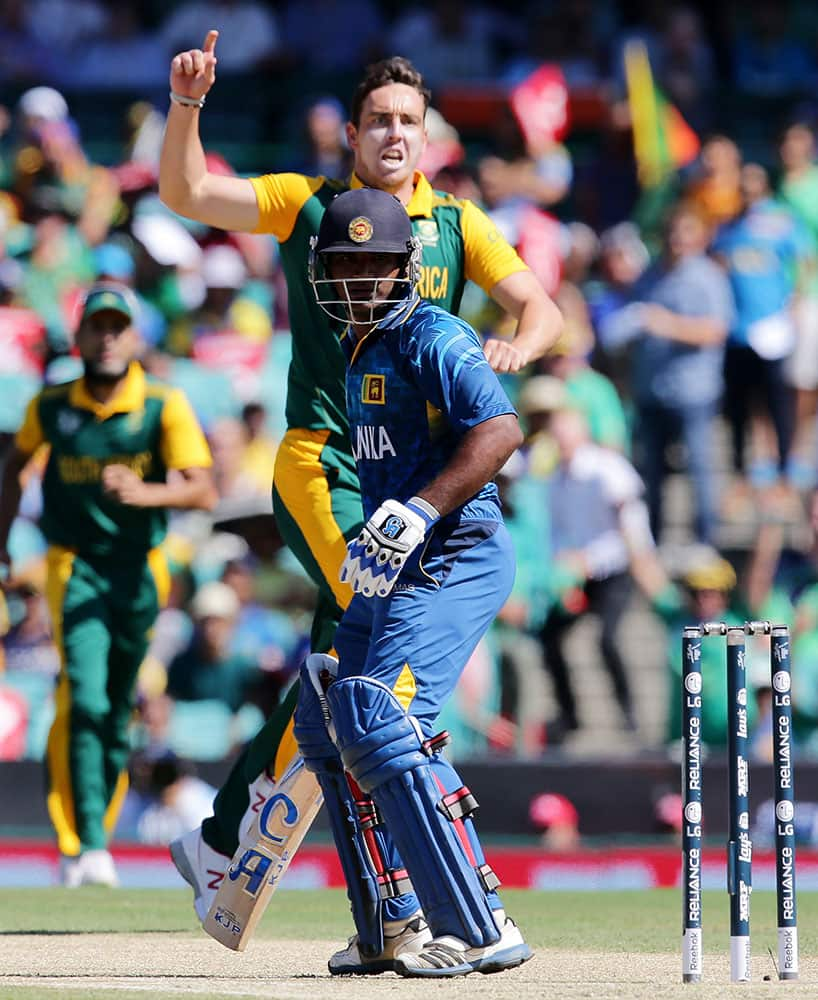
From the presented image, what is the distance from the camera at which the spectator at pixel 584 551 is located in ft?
38.1

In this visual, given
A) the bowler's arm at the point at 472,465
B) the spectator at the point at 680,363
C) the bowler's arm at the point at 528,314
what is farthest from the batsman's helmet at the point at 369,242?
the spectator at the point at 680,363

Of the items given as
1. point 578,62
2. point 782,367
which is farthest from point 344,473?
point 578,62

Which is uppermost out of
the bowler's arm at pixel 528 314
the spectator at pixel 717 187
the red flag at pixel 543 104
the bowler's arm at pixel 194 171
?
the red flag at pixel 543 104

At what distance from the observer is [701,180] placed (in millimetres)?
13938

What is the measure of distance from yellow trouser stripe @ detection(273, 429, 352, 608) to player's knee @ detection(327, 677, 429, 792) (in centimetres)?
95

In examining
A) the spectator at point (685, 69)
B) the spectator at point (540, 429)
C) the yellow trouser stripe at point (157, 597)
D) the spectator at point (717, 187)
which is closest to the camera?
the yellow trouser stripe at point (157, 597)

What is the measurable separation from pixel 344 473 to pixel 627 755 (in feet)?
17.2

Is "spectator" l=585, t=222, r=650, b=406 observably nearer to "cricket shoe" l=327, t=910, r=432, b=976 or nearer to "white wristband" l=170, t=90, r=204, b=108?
"white wristband" l=170, t=90, r=204, b=108

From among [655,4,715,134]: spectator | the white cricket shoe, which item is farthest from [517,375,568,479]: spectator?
[655,4,715,134]: spectator

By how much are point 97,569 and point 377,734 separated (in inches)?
157

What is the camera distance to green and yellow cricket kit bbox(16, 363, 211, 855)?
8734 mm

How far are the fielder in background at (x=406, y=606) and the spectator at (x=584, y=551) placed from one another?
6.20 m

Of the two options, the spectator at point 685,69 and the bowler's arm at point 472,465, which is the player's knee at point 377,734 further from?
the spectator at point 685,69

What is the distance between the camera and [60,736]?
880cm
